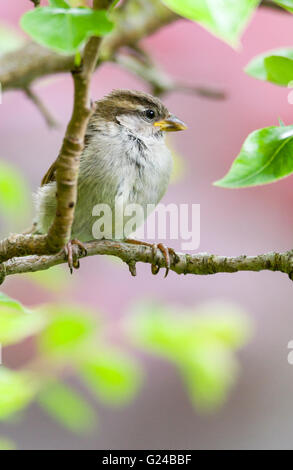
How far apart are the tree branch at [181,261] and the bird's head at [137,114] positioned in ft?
2.76

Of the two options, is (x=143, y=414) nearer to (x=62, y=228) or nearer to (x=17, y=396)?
(x=17, y=396)

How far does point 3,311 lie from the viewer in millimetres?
1445

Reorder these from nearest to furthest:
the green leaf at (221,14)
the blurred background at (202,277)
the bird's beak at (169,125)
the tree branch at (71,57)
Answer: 1. the green leaf at (221,14)
2. the tree branch at (71,57)
3. the bird's beak at (169,125)
4. the blurred background at (202,277)

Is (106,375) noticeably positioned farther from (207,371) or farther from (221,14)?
(221,14)

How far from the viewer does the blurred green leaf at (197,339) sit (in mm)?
1782

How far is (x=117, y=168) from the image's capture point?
1.93 meters

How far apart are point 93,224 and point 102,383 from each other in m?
0.50

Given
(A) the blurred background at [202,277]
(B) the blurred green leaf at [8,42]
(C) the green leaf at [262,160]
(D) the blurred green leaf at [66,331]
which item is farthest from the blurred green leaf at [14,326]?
(A) the blurred background at [202,277]

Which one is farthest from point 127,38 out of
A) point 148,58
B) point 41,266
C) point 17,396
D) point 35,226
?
point 17,396

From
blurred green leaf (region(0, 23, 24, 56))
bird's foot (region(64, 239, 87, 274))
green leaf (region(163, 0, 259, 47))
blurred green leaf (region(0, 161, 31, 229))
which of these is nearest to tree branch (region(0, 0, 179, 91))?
blurred green leaf (region(0, 23, 24, 56))

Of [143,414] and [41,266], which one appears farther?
[143,414]

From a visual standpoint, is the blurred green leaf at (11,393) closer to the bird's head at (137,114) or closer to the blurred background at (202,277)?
the bird's head at (137,114)

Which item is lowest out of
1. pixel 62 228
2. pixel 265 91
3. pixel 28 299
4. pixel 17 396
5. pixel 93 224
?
pixel 17 396

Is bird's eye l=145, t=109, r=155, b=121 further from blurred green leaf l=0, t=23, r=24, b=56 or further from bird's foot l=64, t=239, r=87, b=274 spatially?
bird's foot l=64, t=239, r=87, b=274
